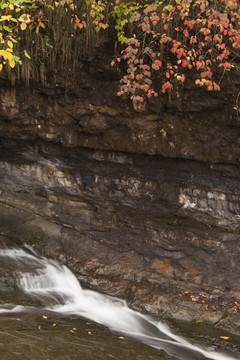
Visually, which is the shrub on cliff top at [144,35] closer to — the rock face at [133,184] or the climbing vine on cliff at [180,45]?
the climbing vine on cliff at [180,45]

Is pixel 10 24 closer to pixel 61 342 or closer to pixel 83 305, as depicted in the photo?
pixel 83 305

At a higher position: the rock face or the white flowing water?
the rock face

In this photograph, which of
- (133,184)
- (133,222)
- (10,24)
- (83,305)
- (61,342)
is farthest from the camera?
(133,222)

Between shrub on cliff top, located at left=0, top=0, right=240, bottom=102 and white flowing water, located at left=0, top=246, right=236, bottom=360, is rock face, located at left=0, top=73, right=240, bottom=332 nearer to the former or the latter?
white flowing water, located at left=0, top=246, right=236, bottom=360

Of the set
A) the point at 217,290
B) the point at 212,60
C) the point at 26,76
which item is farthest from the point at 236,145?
the point at 26,76

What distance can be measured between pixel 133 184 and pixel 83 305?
2.33 metres

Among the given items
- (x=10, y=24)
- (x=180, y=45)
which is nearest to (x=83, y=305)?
(x=180, y=45)

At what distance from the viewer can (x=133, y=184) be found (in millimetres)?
7152

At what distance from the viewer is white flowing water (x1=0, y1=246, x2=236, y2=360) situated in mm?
5305

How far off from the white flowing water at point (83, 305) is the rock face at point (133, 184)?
Answer: 0.99 ft

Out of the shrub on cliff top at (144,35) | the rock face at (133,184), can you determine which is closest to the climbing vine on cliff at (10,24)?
the shrub on cliff top at (144,35)

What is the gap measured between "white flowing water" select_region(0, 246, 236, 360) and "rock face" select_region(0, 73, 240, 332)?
0.99 feet

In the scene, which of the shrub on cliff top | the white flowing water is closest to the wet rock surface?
the white flowing water

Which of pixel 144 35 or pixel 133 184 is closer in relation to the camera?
pixel 144 35
